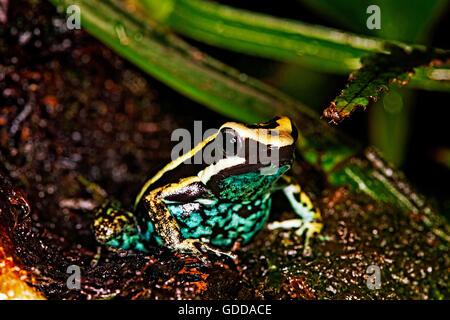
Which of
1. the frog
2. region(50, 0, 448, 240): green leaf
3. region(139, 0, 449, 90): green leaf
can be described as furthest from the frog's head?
region(139, 0, 449, 90): green leaf

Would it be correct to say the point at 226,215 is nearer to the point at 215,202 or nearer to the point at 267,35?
the point at 215,202

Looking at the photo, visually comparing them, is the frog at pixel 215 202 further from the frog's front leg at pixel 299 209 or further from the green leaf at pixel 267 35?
the green leaf at pixel 267 35

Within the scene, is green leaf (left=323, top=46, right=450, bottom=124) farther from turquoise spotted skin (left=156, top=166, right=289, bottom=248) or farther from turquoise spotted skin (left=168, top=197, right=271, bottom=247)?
turquoise spotted skin (left=168, top=197, right=271, bottom=247)

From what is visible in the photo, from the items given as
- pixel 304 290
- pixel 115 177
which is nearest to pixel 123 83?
pixel 115 177

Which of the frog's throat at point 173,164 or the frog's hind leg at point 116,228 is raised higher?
the frog's throat at point 173,164

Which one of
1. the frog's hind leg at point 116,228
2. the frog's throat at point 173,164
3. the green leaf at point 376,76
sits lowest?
the frog's hind leg at point 116,228

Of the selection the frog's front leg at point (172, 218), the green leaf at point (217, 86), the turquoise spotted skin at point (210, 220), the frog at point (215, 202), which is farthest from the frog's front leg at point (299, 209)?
the frog's front leg at point (172, 218)

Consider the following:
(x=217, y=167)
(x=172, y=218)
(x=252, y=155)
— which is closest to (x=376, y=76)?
(x=252, y=155)

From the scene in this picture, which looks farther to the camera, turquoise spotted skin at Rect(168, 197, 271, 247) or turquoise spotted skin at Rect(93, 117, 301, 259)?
turquoise spotted skin at Rect(168, 197, 271, 247)
